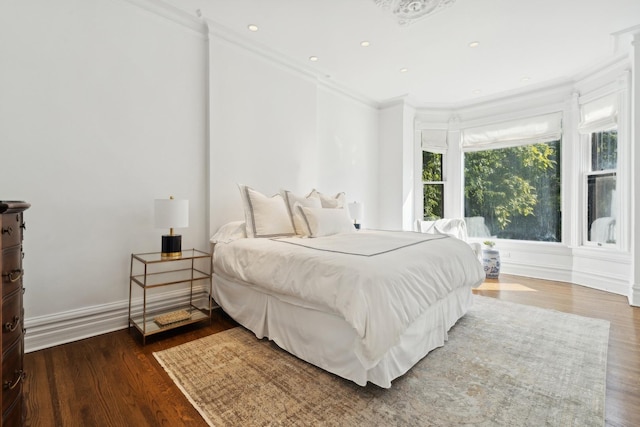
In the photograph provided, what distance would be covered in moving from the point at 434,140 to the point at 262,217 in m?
3.92

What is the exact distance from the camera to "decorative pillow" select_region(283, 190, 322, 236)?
117 inches

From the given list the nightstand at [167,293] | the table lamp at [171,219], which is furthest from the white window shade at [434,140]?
the table lamp at [171,219]

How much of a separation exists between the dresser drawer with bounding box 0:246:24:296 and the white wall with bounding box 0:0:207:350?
1.23 m

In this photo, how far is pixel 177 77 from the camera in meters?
2.85

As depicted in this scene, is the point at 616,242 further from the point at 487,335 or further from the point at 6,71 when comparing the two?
the point at 6,71

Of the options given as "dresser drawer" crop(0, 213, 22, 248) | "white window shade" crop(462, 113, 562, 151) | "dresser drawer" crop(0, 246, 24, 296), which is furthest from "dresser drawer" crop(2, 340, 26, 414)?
"white window shade" crop(462, 113, 562, 151)

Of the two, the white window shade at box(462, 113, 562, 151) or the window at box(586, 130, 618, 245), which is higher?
the white window shade at box(462, 113, 562, 151)

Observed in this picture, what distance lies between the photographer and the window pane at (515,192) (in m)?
4.65

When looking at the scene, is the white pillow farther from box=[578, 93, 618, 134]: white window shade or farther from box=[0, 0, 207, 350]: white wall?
box=[578, 93, 618, 134]: white window shade

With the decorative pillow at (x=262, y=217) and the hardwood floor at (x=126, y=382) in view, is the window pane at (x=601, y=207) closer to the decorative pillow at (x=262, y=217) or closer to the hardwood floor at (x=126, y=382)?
the hardwood floor at (x=126, y=382)

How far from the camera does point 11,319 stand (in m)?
1.10

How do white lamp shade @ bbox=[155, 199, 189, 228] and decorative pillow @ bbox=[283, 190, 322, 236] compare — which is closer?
white lamp shade @ bbox=[155, 199, 189, 228]

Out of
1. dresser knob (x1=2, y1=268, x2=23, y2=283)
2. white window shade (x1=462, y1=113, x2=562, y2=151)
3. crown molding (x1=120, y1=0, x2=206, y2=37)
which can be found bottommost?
dresser knob (x1=2, y1=268, x2=23, y2=283)

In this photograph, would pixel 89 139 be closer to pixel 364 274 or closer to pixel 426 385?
pixel 364 274
